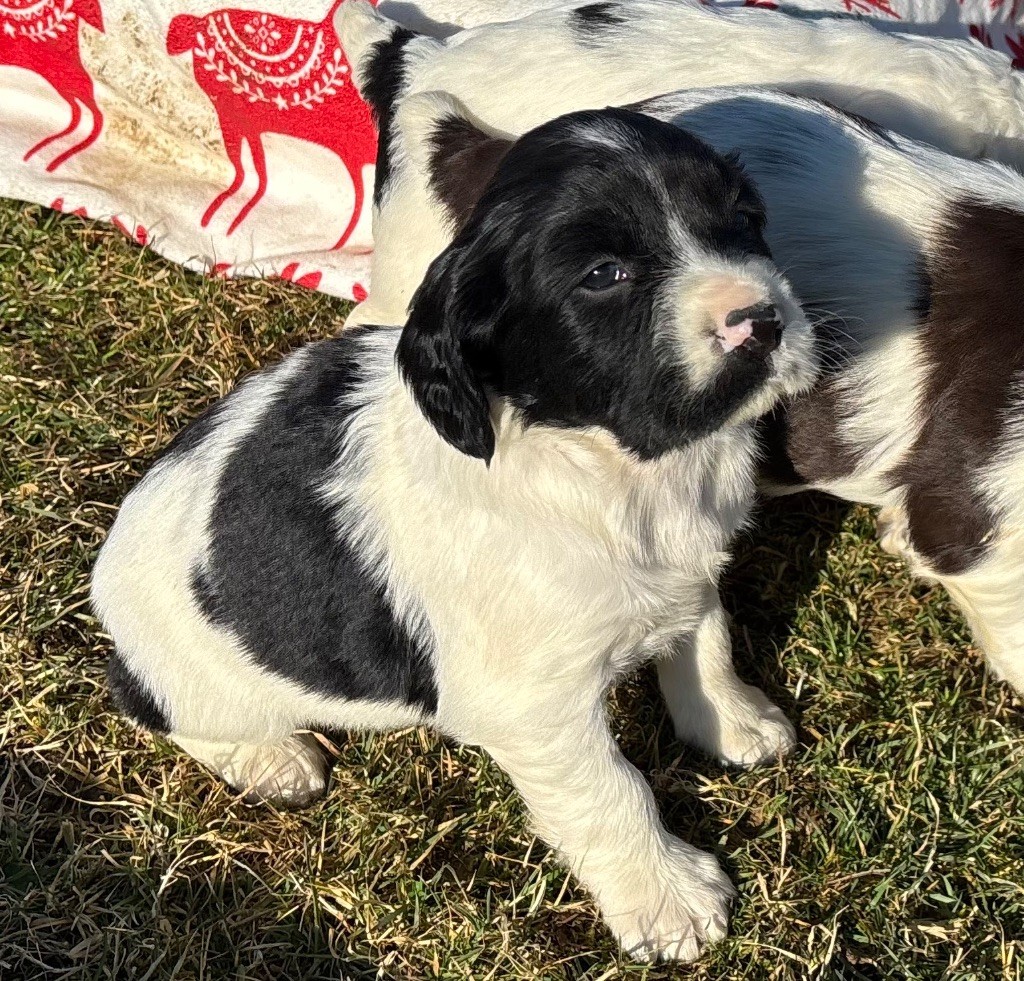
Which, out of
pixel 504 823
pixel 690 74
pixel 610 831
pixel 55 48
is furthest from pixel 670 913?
pixel 55 48

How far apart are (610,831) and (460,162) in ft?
5.40

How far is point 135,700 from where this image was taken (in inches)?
129

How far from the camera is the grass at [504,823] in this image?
3.31 m

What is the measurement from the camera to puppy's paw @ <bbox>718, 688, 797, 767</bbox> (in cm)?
355

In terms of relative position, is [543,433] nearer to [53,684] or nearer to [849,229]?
[849,229]

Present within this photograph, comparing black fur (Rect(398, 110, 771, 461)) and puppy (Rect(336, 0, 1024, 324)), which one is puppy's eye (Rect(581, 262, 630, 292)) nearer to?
black fur (Rect(398, 110, 771, 461))

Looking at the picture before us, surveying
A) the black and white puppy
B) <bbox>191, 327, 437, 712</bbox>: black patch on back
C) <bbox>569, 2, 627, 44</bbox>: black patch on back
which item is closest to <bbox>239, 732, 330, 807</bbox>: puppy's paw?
the black and white puppy

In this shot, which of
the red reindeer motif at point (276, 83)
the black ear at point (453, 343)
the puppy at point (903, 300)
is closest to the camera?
the black ear at point (453, 343)

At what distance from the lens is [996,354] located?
9.71 ft

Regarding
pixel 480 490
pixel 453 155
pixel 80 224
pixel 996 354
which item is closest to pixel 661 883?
pixel 480 490

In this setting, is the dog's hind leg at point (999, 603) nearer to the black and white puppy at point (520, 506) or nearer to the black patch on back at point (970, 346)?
the black patch on back at point (970, 346)

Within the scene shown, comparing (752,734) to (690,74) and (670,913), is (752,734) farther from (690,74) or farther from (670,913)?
(690,74)

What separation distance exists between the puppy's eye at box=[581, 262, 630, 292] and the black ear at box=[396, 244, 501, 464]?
0.55 ft

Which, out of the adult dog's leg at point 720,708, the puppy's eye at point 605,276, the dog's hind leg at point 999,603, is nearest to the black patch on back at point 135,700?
the adult dog's leg at point 720,708
